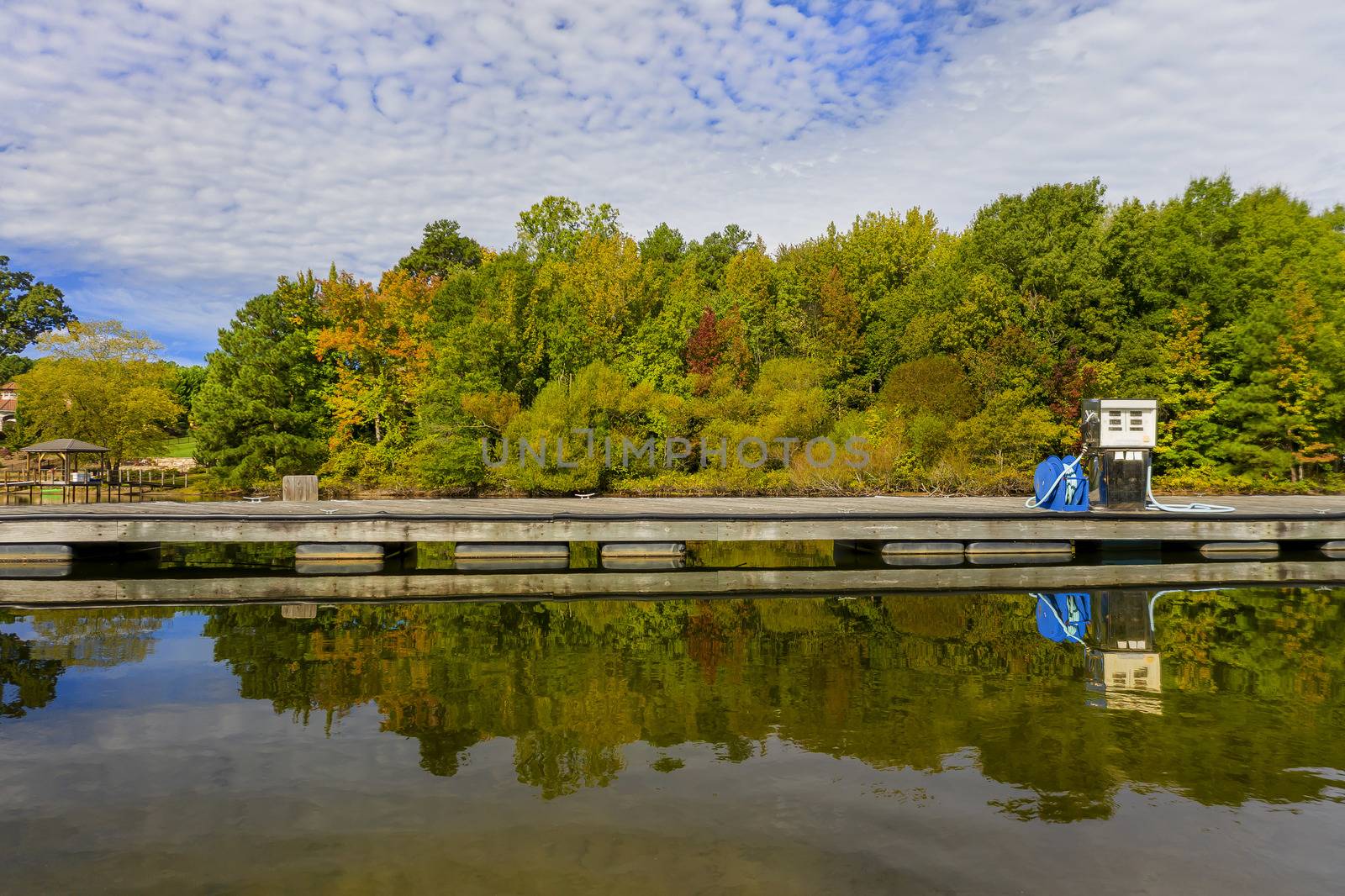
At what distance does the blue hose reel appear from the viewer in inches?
687

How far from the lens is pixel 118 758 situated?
6.68m

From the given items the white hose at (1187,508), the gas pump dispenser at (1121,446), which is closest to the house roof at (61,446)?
the gas pump dispenser at (1121,446)

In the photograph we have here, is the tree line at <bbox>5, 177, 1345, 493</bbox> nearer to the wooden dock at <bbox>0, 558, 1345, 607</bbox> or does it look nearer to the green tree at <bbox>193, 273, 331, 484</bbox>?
the green tree at <bbox>193, 273, 331, 484</bbox>

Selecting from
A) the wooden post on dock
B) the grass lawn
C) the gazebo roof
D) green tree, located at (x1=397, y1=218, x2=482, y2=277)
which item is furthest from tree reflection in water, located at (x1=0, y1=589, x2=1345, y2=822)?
the grass lawn

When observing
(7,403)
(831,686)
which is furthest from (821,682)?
(7,403)

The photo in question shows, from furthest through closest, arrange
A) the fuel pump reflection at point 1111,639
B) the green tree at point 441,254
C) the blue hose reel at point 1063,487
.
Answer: the green tree at point 441,254, the blue hose reel at point 1063,487, the fuel pump reflection at point 1111,639

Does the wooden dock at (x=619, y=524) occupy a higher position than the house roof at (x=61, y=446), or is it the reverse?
the house roof at (x=61, y=446)

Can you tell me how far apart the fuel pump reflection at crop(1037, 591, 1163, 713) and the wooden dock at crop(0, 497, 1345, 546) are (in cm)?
262

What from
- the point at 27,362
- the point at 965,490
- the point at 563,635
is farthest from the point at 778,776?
the point at 27,362

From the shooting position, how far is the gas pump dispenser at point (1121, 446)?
1777cm

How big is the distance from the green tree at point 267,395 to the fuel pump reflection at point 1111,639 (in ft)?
85.5

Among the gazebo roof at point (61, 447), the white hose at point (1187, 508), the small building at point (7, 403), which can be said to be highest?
the small building at point (7, 403)

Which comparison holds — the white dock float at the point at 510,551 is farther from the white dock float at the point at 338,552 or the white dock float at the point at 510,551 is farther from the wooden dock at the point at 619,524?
the white dock float at the point at 338,552

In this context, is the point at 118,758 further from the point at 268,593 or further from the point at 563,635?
the point at 268,593
